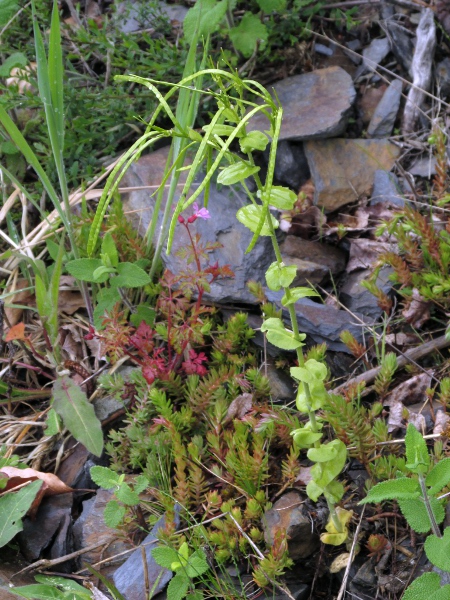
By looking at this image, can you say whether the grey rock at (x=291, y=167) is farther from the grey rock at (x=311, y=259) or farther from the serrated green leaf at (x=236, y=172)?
the serrated green leaf at (x=236, y=172)

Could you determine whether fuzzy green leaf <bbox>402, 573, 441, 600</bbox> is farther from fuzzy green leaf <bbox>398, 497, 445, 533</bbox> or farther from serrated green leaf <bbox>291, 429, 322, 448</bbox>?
serrated green leaf <bbox>291, 429, 322, 448</bbox>

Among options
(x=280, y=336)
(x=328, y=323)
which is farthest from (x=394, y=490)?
(x=328, y=323)

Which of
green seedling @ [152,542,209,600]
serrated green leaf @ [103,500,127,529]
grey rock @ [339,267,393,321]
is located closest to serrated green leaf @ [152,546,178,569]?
green seedling @ [152,542,209,600]

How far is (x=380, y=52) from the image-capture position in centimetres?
424

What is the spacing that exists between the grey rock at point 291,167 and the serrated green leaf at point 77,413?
70.8 inches

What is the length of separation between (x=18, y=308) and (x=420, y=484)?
2531mm

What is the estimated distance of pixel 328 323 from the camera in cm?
310

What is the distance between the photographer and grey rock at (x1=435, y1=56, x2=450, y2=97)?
3.93m

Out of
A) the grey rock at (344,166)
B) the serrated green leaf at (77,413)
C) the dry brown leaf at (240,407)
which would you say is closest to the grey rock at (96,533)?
the serrated green leaf at (77,413)

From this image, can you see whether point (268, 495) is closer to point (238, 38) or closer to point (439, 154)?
point (439, 154)

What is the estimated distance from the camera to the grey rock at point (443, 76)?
393 centimetres

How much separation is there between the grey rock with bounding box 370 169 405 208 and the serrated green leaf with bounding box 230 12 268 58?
3.47 feet

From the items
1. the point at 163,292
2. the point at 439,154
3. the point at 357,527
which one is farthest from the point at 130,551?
the point at 439,154

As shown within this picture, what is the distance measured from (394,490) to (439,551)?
0.69 feet
